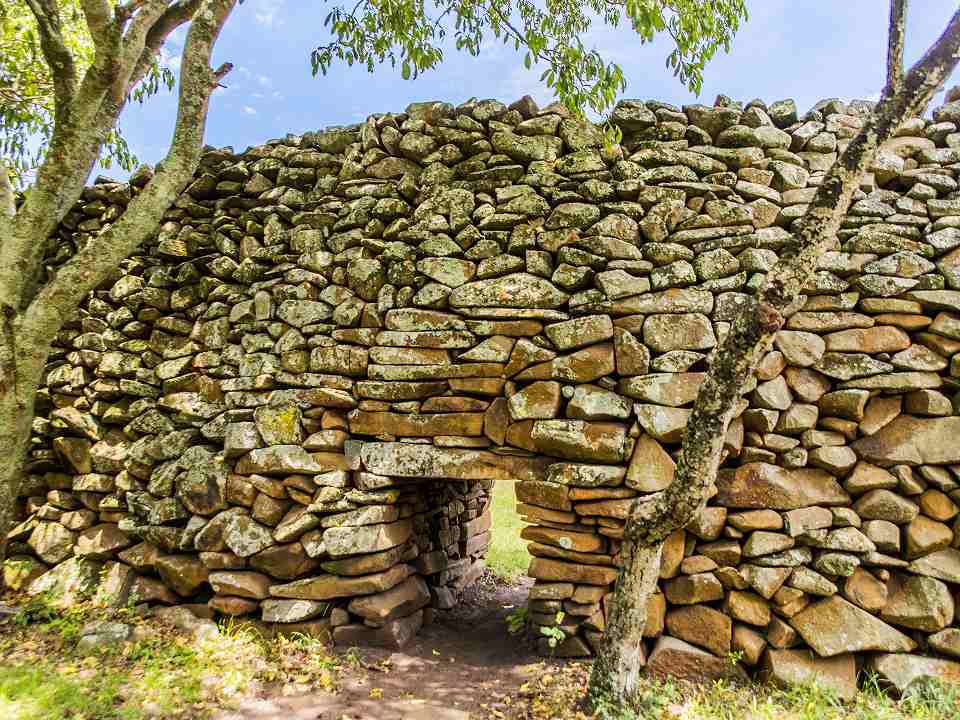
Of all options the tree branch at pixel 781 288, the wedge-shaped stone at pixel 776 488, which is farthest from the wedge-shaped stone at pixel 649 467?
the tree branch at pixel 781 288

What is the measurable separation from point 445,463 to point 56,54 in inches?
184

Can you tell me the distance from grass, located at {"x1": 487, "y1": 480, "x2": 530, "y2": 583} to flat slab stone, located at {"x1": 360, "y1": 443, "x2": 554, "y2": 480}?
2943 mm

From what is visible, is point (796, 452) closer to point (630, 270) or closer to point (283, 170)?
point (630, 270)

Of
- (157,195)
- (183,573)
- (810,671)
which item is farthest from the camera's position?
(157,195)

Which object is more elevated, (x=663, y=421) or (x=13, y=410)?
(x=663, y=421)

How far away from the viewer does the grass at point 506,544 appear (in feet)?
22.5

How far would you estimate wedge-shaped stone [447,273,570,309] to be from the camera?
4309 mm

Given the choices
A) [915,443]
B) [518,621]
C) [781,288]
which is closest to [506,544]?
[518,621]

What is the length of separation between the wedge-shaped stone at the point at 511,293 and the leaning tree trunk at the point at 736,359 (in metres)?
1.54

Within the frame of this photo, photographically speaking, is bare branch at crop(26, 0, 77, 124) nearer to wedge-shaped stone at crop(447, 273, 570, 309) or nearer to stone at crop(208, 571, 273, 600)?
wedge-shaped stone at crop(447, 273, 570, 309)

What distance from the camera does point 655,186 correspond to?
441 centimetres

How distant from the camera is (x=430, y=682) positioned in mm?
3875

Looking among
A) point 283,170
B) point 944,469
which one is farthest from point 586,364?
point 283,170

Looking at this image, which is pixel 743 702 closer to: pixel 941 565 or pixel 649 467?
pixel 649 467
